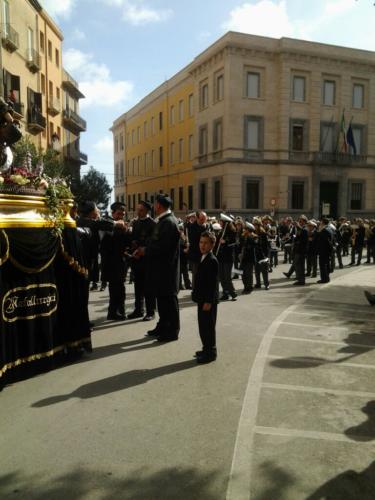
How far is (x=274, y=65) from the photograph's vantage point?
34.3 meters

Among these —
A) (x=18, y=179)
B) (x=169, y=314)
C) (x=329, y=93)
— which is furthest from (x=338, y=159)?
(x=18, y=179)

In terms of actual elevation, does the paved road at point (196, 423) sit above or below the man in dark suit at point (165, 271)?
below

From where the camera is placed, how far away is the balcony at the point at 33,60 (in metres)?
27.9

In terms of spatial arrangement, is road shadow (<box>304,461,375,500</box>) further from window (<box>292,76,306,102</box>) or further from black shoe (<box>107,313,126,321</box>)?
window (<box>292,76,306,102</box>)

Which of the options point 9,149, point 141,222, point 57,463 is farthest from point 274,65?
point 57,463

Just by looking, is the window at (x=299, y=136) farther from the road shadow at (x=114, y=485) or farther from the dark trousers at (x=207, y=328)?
the road shadow at (x=114, y=485)

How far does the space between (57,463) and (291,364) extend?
328 cm

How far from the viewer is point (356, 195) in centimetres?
3750

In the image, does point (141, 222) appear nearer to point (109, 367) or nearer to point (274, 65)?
point (109, 367)

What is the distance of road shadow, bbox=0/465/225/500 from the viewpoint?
2961mm

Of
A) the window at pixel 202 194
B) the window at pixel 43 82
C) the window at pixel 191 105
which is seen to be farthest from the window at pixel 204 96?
the window at pixel 43 82

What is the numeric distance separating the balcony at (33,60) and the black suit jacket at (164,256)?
84.2ft

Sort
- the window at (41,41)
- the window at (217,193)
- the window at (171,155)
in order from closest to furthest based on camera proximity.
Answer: the window at (41,41) < the window at (217,193) < the window at (171,155)

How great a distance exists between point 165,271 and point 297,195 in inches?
1209
